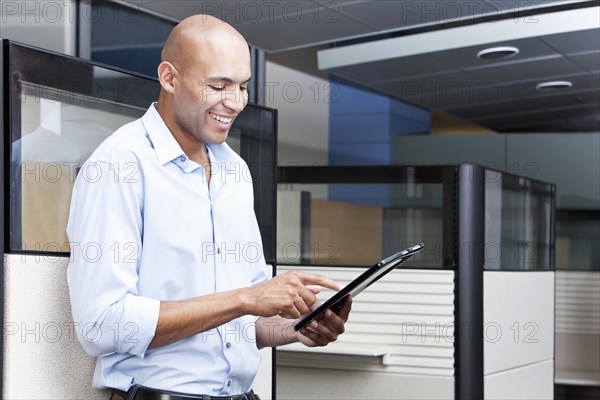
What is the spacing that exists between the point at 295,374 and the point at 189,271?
2.48 m

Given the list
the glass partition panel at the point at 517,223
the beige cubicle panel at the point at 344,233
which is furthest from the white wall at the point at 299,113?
the beige cubicle panel at the point at 344,233

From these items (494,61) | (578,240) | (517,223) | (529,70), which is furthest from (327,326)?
(578,240)

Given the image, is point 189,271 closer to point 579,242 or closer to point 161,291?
point 161,291

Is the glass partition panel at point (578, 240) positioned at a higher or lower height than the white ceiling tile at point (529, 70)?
lower

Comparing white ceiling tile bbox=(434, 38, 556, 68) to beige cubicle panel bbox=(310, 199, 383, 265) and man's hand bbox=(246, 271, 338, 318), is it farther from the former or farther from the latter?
man's hand bbox=(246, 271, 338, 318)

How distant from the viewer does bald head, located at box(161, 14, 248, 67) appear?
1407 millimetres

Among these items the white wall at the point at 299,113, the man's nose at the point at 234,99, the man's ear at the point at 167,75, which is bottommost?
the man's nose at the point at 234,99

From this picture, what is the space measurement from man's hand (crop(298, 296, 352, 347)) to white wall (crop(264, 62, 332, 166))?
16.9ft

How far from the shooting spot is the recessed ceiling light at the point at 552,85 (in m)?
6.44

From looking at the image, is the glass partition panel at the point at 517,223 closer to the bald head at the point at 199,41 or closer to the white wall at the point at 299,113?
the bald head at the point at 199,41

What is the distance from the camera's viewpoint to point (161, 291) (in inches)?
54.0

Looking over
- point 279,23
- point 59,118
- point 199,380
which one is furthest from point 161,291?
point 279,23

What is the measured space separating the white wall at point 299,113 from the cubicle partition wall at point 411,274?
3.01 meters

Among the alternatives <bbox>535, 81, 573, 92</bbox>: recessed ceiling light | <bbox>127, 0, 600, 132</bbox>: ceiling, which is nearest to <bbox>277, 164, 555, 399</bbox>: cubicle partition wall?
<bbox>127, 0, 600, 132</bbox>: ceiling
